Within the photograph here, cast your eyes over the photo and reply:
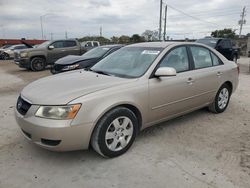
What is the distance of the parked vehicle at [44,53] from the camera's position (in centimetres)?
1296

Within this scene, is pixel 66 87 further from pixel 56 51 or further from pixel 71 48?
pixel 71 48

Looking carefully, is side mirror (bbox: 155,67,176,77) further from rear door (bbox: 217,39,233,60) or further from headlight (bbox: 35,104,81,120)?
rear door (bbox: 217,39,233,60)

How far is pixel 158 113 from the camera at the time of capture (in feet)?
12.3

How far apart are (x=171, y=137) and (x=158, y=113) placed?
0.52 m

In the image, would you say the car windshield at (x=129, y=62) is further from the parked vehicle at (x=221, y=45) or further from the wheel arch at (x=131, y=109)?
the parked vehicle at (x=221, y=45)

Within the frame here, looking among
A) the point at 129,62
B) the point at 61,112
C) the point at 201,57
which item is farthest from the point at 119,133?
the point at 201,57

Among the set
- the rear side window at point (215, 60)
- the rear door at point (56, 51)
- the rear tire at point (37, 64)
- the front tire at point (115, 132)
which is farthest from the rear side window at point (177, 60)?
the rear tire at point (37, 64)

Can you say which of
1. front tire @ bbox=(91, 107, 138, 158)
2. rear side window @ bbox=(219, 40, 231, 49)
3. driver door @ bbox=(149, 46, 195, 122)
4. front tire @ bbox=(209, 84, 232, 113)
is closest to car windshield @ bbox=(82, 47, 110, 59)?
front tire @ bbox=(209, 84, 232, 113)

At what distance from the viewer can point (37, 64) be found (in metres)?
13.3

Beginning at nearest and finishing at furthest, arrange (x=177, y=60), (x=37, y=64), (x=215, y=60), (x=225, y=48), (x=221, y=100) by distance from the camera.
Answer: (x=177, y=60) → (x=215, y=60) → (x=221, y=100) → (x=37, y=64) → (x=225, y=48)

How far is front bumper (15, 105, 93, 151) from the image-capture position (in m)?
2.80

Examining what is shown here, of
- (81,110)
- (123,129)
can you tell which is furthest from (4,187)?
(123,129)

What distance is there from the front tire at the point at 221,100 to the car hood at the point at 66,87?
236cm

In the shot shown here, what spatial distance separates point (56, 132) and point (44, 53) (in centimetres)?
1147
